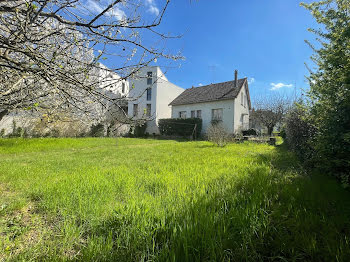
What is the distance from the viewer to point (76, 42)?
1880 mm

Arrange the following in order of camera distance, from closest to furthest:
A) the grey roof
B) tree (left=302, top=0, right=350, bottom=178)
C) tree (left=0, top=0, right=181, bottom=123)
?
tree (left=0, top=0, right=181, bottom=123) < tree (left=302, top=0, right=350, bottom=178) < the grey roof

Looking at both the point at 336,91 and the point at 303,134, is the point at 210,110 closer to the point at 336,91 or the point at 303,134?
the point at 303,134

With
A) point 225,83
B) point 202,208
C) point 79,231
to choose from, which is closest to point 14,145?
point 79,231

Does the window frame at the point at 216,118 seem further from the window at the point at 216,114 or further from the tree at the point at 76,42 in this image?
the tree at the point at 76,42

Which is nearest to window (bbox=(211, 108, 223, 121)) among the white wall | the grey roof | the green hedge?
the white wall

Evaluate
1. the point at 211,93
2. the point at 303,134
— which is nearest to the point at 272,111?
the point at 211,93

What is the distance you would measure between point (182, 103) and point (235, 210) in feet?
65.4

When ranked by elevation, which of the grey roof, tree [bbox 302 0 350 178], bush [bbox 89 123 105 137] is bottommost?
bush [bbox 89 123 105 137]

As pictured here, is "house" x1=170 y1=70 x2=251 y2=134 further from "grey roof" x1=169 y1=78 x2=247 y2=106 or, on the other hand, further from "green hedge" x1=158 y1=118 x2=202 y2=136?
"green hedge" x1=158 y1=118 x2=202 y2=136

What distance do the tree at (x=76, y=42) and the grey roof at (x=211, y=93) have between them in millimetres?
16629

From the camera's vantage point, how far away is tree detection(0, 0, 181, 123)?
61.9 inches

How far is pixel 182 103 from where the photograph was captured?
21.3m

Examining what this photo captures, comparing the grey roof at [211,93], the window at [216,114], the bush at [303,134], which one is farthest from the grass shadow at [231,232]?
the window at [216,114]

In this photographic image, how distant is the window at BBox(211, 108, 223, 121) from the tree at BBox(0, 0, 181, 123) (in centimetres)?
1721
